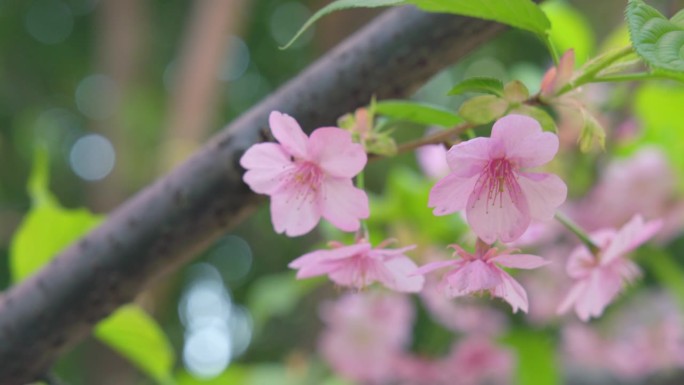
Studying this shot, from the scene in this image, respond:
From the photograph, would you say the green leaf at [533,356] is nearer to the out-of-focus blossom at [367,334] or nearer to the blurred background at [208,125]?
the blurred background at [208,125]

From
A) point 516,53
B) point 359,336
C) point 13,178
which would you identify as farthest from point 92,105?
point 359,336

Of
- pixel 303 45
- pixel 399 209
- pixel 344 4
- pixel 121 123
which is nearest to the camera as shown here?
pixel 344 4

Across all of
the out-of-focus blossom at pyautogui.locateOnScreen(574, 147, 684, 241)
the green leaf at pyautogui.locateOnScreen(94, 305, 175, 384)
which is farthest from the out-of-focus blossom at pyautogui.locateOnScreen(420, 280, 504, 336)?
the green leaf at pyautogui.locateOnScreen(94, 305, 175, 384)

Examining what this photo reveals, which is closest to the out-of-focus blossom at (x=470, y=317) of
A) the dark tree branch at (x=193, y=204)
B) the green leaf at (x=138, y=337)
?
the green leaf at (x=138, y=337)

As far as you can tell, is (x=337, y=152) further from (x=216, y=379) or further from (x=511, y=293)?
(x=216, y=379)

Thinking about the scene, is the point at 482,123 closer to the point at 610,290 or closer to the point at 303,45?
the point at 610,290

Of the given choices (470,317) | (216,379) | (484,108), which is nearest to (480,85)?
(484,108)

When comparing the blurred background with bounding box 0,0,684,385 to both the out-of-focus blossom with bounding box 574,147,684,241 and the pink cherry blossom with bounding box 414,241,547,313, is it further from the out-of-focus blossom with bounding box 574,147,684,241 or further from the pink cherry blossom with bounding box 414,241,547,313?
the pink cherry blossom with bounding box 414,241,547,313
